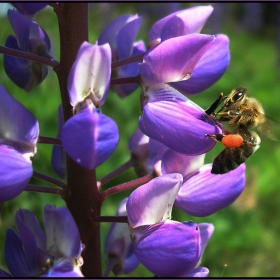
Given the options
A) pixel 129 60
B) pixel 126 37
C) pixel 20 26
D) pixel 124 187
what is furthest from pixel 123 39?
pixel 124 187

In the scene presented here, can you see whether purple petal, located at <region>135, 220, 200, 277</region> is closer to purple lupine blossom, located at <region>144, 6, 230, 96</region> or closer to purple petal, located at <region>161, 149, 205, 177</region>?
purple petal, located at <region>161, 149, 205, 177</region>

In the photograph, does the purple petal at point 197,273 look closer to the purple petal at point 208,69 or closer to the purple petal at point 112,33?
the purple petal at point 208,69

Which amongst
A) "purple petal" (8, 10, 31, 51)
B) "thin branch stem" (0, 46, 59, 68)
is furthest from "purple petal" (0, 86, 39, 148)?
"purple petal" (8, 10, 31, 51)

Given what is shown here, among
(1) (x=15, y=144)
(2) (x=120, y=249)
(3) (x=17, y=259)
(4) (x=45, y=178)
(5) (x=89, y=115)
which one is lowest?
(2) (x=120, y=249)

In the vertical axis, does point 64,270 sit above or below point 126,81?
below

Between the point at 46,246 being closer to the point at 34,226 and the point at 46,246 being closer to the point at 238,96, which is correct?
the point at 34,226

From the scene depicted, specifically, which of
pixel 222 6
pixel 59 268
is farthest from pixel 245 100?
pixel 222 6
